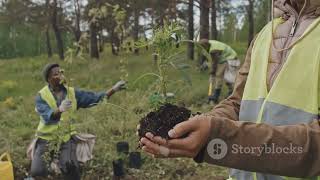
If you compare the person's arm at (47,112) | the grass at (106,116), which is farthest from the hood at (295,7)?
the person's arm at (47,112)

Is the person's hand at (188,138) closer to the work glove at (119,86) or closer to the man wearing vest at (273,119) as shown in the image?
the man wearing vest at (273,119)

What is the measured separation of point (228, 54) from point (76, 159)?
474cm

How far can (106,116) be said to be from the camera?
7461 mm

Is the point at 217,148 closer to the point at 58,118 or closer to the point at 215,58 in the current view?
the point at 58,118

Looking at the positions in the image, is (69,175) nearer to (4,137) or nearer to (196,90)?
(4,137)

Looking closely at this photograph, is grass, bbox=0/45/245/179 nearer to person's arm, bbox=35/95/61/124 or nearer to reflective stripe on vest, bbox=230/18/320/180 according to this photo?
person's arm, bbox=35/95/61/124

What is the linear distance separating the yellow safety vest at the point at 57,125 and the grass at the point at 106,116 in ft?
0.79

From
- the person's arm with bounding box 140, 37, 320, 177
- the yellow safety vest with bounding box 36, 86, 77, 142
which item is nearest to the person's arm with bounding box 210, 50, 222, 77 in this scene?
the yellow safety vest with bounding box 36, 86, 77, 142

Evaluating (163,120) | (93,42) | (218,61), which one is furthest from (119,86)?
(93,42)

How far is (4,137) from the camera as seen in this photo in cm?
663

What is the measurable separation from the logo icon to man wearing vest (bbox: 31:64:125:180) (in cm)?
338

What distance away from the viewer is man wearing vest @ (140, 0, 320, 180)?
3.64ft

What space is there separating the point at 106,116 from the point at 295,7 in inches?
246

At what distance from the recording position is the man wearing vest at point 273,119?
111cm
